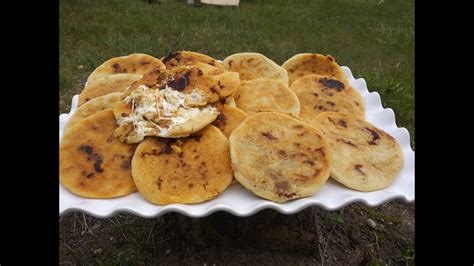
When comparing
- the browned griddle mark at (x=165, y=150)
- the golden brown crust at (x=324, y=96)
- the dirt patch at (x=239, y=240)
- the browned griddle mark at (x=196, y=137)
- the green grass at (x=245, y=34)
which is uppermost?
the golden brown crust at (x=324, y=96)

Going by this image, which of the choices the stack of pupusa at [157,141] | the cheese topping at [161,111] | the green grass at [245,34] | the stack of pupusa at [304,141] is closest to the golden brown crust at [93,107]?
the stack of pupusa at [157,141]

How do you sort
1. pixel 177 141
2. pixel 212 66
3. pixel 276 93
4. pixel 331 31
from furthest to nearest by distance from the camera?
pixel 331 31 < pixel 212 66 < pixel 276 93 < pixel 177 141

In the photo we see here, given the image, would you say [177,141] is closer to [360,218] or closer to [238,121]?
[238,121]

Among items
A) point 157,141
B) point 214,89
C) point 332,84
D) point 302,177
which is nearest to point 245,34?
point 332,84

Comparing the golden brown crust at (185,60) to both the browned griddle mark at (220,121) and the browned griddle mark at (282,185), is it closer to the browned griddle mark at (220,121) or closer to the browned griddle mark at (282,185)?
the browned griddle mark at (220,121)

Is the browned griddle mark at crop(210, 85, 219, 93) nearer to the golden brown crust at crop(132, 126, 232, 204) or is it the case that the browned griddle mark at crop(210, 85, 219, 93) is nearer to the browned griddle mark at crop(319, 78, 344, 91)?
the golden brown crust at crop(132, 126, 232, 204)

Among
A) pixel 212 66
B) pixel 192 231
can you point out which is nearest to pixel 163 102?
pixel 212 66

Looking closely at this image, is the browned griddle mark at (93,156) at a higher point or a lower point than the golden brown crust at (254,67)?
lower

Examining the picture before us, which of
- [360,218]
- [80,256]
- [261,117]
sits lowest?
[80,256]
